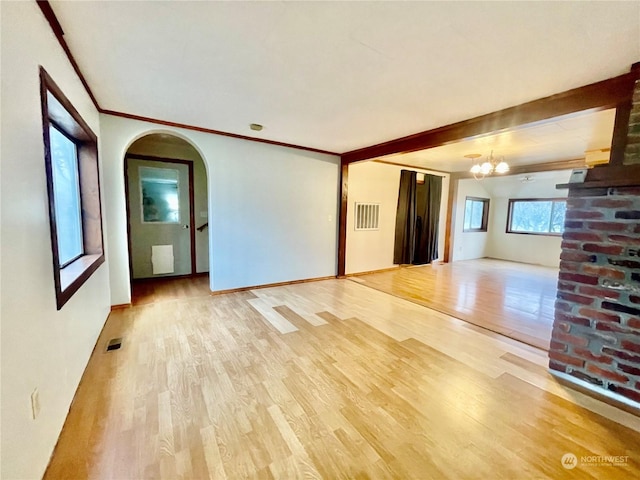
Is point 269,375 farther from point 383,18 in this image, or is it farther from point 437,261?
point 437,261

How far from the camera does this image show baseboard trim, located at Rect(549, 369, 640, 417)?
1729 mm

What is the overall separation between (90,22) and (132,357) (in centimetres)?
235

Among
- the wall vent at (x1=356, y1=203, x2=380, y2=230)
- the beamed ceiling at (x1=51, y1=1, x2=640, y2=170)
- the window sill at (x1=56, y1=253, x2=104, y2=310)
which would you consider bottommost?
the window sill at (x1=56, y1=253, x2=104, y2=310)

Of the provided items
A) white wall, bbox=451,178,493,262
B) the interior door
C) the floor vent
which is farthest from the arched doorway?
white wall, bbox=451,178,493,262

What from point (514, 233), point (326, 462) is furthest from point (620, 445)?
point (514, 233)

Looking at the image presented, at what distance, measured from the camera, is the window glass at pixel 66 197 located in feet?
6.42

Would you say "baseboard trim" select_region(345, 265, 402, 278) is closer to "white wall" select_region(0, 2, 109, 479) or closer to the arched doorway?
the arched doorway

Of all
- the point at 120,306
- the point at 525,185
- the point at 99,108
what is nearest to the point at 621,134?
the point at 99,108

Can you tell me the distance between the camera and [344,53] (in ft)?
5.91

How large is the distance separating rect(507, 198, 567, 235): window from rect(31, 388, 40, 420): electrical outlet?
355 inches

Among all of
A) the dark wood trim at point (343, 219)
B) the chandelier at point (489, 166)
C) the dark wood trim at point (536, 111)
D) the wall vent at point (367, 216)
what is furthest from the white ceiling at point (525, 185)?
the dark wood trim at point (536, 111)

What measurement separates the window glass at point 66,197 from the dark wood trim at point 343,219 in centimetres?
361

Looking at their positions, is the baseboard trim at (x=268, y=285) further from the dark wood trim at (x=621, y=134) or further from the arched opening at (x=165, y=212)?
the dark wood trim at (x=621, y=134)

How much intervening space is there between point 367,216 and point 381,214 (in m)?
0.38
